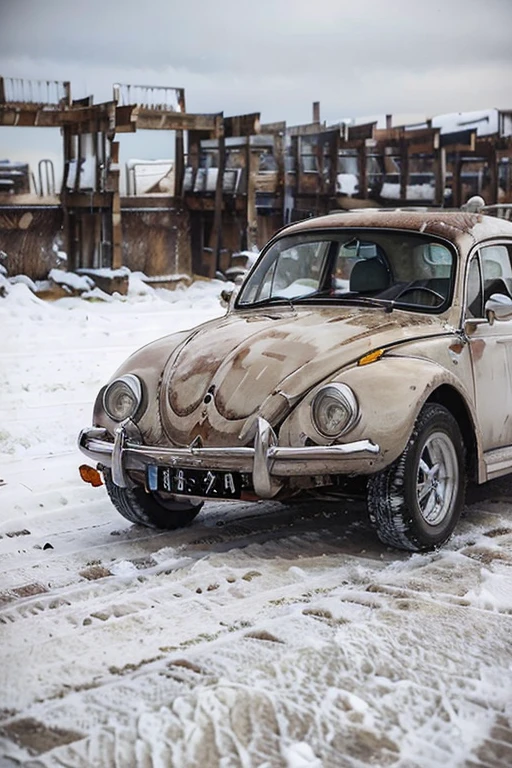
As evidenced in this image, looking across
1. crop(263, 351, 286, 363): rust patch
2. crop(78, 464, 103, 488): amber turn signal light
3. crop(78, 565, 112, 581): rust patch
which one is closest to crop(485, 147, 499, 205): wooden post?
crop(263, 351, 286, 363): rust patch

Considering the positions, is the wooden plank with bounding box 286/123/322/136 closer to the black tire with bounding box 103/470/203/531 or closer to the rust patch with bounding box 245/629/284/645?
the black tire with bounding box 103/470/203/531

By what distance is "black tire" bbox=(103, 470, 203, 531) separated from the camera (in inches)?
197

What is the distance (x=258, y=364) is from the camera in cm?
470

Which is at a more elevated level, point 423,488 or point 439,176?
point 439,176

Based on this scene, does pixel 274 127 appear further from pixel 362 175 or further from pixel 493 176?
pixel 493 176

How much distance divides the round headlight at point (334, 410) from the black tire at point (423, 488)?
0.93 feet

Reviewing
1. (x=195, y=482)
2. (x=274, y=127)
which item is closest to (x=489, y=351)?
(x=195, y=482)

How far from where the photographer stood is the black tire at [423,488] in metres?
4.50

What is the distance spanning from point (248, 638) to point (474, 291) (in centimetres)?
238

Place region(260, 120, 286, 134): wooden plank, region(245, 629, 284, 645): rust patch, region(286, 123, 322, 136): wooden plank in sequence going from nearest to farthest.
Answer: region(245, 629, 284, 645): rust patch, region(286, 123, 322, 136): wooden plank, region(260, 120, 286, 134): wooden plank

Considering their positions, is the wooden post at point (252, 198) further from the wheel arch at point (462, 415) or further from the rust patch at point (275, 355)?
the rust patch at point (275, 355)

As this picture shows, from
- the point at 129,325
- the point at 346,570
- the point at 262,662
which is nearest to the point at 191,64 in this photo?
the point at 129,325

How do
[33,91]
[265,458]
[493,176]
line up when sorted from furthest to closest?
[493,176] < [33,91] < [265,458]

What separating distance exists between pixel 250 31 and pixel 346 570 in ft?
16.4
